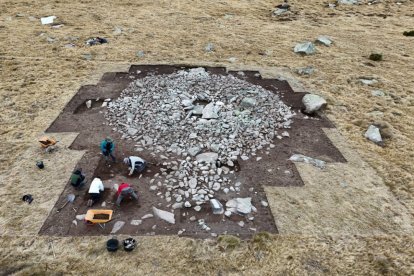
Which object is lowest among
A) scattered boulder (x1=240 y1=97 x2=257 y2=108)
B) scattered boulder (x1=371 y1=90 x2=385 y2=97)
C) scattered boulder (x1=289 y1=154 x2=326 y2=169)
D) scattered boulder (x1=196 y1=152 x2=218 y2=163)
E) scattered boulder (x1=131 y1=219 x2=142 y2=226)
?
scattered boulder (x1=131 y1=219 x2=142 y2=226)

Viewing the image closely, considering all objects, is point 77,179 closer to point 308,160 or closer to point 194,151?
point 194,151

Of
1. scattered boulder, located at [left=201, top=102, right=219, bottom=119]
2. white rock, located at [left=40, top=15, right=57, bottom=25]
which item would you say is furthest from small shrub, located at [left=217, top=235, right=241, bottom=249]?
white rock, located at [left=40, top=15, right=57, bottom=25]

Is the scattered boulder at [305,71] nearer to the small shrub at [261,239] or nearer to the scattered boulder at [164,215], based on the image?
the small shrub at [261,239]

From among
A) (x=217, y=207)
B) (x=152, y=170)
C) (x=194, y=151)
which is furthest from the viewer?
(x=194, y=151)

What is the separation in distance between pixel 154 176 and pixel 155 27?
14965 mm

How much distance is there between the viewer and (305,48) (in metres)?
18.0

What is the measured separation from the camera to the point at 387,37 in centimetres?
2108

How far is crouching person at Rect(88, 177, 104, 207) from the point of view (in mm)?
7953

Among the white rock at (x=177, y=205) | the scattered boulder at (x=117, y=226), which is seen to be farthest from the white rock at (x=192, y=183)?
the scattered boulder at (x=117, y=226)

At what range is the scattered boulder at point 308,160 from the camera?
380 inches

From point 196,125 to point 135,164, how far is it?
8.96 feet

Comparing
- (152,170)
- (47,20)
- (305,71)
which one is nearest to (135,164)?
(152,170)

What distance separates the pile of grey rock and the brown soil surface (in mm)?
285

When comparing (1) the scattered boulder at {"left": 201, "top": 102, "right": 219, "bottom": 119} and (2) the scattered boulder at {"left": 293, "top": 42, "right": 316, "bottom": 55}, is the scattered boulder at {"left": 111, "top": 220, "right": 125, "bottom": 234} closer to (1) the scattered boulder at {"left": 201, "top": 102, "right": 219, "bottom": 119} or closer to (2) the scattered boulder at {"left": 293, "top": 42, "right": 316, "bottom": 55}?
(1) the scattered boulder at {"left": 201, "top": 102, "right": 219, "bottom": 119}
